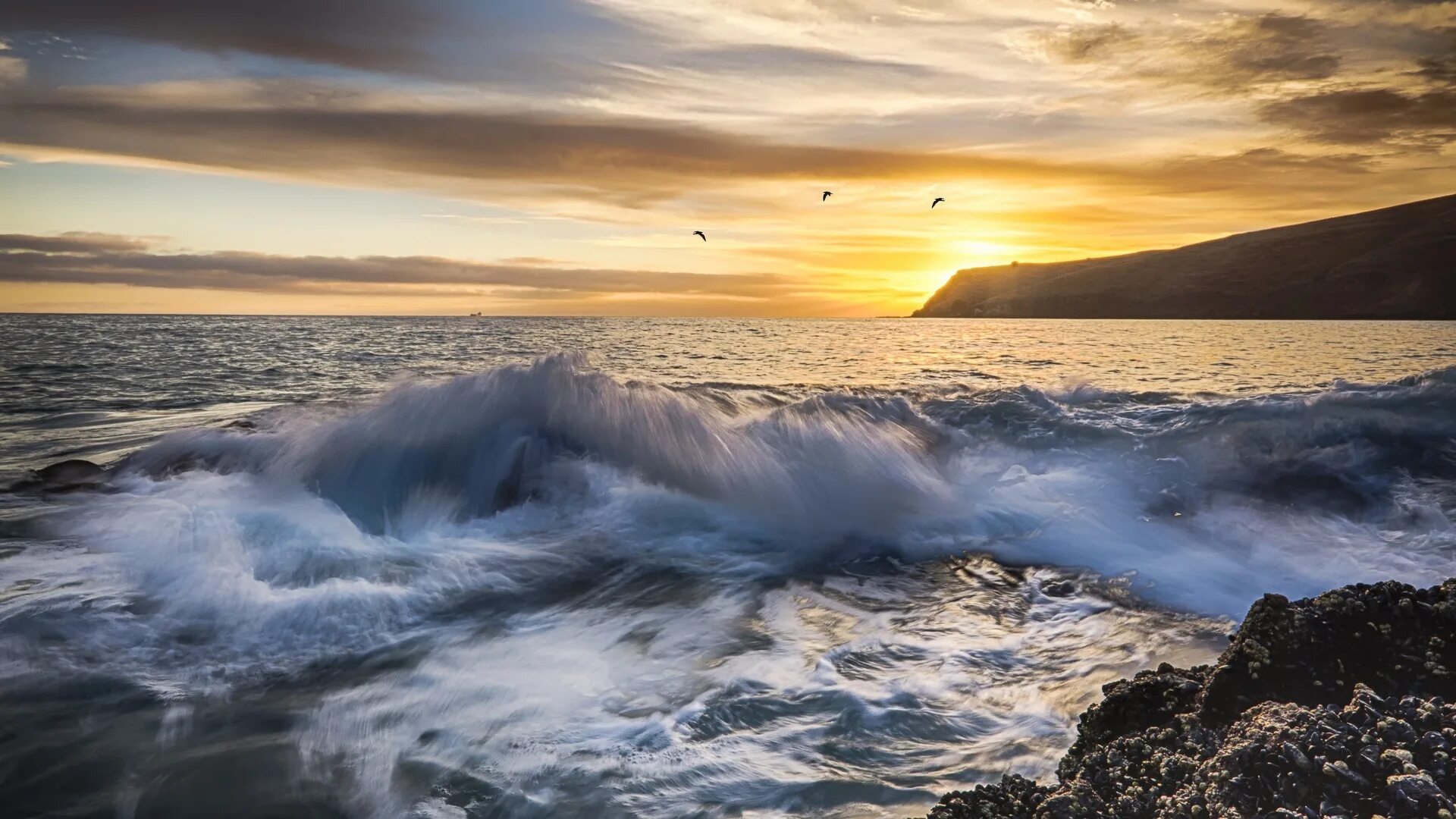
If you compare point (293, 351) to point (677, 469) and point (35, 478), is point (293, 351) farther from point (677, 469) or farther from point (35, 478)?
point (677, 469)

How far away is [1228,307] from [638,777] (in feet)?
567

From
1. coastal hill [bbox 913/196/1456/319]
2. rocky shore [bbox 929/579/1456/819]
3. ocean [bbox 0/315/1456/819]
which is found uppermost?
coastal hill [bbox 913/196/1456/319]

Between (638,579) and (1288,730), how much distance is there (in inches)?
262

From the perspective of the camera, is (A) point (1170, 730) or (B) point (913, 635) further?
(B) point (913, 635)

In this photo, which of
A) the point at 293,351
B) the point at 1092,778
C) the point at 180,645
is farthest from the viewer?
the point at 293,351

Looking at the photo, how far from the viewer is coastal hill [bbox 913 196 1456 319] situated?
129 meters

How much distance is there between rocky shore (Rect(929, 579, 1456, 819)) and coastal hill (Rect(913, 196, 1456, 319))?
505 ft

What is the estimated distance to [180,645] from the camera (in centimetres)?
648

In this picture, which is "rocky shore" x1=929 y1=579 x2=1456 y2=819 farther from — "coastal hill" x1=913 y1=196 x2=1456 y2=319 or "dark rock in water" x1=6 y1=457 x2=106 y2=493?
"coastal hill" x1=913 y1=196 x2=1456 y2=319

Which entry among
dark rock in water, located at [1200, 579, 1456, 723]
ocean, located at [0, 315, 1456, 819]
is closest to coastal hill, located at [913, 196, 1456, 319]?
ocean, located at [0, 315, 1456, 819]

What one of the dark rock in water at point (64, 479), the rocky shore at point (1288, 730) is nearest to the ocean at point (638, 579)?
the dark rock in water at point (64, 479)

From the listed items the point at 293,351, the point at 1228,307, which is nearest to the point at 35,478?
the point at 293,351

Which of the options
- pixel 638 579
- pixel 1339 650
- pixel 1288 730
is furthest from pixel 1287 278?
pixel 1288 730

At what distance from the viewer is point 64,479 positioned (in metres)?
11.3
